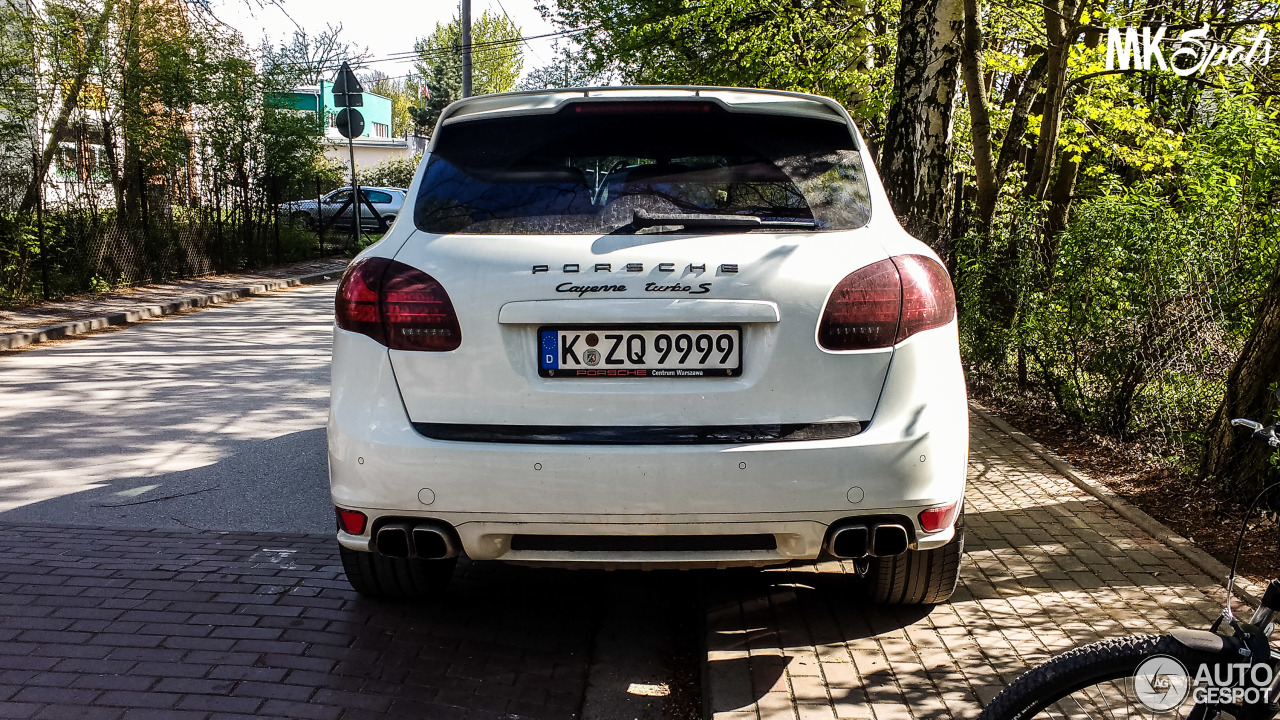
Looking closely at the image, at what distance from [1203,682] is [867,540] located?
1.23 m

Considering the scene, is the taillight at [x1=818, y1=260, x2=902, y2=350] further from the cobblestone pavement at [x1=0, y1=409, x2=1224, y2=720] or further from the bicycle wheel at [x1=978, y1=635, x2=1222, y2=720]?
the bicycle wheel at [x1=978, y1=635, x2=1222, y2=720]

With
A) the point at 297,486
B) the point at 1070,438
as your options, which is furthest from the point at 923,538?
the point at 1070,438

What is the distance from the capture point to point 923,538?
338cm

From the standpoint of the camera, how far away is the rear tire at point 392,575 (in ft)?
13.1

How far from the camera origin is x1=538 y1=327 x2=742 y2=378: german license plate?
10.6 feet

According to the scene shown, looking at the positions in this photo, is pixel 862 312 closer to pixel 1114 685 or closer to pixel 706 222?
pixel 706 222

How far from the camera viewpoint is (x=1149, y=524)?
5152 mm

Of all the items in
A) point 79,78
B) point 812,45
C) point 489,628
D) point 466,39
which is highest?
point 466,39

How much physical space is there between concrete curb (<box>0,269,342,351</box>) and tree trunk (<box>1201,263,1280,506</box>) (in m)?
11.1

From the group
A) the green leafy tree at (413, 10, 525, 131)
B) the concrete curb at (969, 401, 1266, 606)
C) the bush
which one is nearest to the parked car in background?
the bush

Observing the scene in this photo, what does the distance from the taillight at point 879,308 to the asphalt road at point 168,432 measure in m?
2.96

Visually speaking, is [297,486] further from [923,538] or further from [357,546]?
→ [923,538]

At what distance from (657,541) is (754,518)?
1.03 ft

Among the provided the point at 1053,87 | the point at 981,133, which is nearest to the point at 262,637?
the point at 981,133
